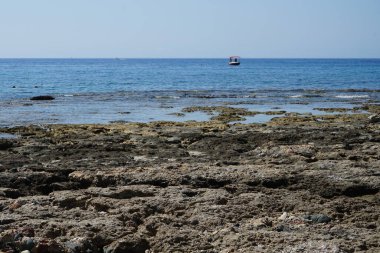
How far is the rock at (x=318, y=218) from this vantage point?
7.30 metres

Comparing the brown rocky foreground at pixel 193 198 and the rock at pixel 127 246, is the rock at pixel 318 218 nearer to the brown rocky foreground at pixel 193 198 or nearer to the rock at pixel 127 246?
the brown rocky foreground at pixel 193 198

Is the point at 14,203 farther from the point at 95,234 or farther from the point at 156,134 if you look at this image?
the point at 156,134

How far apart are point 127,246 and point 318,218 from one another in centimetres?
262

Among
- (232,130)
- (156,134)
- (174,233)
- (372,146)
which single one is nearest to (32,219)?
(174,233)

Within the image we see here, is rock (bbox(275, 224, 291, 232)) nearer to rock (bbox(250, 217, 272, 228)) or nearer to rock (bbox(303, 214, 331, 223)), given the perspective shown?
rock (bbox(250, 217, 272, 228))

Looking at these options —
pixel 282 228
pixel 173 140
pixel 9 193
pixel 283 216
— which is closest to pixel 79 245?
pixel 282 228

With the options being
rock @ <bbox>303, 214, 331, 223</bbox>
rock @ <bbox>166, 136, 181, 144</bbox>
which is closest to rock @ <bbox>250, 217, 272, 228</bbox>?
rock @ <bbox>303, 214, 331, 223</bbox>

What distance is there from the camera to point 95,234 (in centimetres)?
672

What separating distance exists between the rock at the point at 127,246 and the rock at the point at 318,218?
2277mm

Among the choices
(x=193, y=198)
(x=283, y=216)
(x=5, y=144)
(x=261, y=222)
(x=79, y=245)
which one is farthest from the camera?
(x=5, y=144)

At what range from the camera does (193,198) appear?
8.28 m

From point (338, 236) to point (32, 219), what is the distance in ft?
12.9

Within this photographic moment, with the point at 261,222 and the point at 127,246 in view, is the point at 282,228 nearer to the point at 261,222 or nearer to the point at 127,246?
the point at 261,222

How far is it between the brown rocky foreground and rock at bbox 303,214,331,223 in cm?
2
